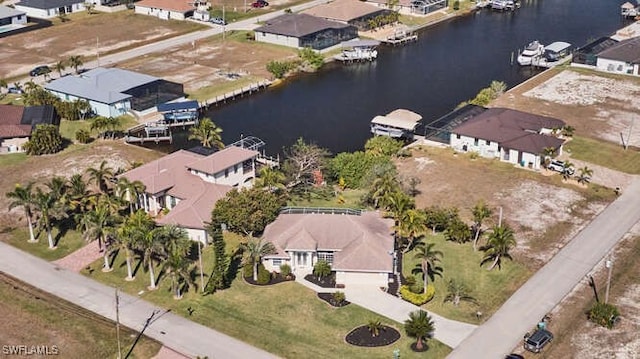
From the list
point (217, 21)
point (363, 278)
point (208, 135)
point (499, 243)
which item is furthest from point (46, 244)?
point (217, 21)

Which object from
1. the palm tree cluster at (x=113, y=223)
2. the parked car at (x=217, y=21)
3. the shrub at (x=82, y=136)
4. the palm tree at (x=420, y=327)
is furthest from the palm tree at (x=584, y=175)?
the parked car at (x=217, y=21)

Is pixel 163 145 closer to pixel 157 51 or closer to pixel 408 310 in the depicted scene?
pixel 157 51

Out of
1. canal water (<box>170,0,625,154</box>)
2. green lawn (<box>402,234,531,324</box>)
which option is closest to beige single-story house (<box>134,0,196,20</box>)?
canal water (<box>170,0,625,154</box>)

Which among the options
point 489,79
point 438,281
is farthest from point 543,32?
point 438,281

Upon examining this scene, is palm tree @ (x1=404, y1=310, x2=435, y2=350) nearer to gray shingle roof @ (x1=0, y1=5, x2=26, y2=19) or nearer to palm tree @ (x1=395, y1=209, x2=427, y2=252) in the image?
palm tree @ (x1=395, y1=209, x2=427, y2=252)

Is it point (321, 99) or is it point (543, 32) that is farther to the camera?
point (543, 32)

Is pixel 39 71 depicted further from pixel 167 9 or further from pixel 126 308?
pixel 126 308
